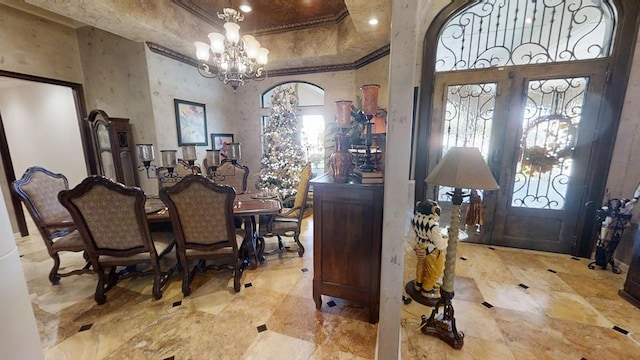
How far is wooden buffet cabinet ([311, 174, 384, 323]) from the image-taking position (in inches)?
73.7

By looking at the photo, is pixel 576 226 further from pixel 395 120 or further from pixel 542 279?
pixel 395 120

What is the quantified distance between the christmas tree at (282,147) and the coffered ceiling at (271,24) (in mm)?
721

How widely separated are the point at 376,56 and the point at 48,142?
658 cm

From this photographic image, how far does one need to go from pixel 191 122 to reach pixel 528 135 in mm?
5193

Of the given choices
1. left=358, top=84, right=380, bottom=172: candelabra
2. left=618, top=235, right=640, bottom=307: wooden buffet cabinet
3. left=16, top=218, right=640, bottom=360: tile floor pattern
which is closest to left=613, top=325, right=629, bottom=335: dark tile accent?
left=16, top=218, right=640, bottom=360: tile floor pattern

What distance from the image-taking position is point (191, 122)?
449 cm

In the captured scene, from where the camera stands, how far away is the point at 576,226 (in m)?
3.06

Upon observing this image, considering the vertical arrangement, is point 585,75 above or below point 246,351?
above

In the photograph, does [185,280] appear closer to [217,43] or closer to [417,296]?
[417,296]

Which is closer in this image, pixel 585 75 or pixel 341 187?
pixel 341 187

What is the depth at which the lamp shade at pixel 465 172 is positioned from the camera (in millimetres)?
1612

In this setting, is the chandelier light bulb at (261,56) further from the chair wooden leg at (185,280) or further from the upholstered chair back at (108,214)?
the chair wooden leg at (185,280)

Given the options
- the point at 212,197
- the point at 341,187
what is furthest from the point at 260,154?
the point at 341,187

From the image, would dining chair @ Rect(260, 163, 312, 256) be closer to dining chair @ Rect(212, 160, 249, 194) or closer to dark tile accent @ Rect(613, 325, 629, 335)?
dining chair @ Rect(212, 160, 249, 194)
